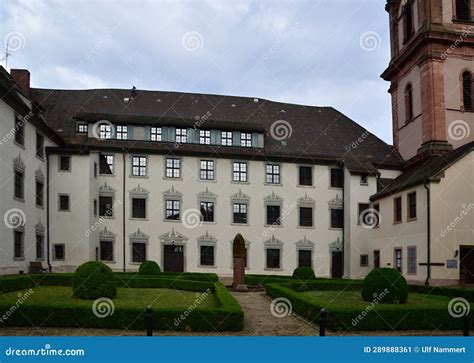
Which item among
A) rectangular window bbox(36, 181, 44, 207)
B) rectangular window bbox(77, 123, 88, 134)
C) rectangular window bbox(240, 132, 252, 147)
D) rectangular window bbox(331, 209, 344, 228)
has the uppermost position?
rectangular window bbox(77, 123, 88, 134)

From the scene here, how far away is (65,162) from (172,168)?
7.40 m

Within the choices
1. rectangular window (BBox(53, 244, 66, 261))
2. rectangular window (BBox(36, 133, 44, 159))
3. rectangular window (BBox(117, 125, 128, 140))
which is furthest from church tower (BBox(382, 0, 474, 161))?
rectangular window (BBox(36, 133, 44, 159))

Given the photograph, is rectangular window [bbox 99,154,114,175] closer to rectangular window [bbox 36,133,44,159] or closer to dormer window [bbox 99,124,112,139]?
dormer window [bbox 99,124,112,139]

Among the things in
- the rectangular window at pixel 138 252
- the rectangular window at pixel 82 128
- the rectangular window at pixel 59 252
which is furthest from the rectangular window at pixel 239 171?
the rectangular window at pixel 59 252

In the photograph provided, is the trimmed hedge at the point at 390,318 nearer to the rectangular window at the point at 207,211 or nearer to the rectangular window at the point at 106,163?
the rectangular window at the point at 207,211

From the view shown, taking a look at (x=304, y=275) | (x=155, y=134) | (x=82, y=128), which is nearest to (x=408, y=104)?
(x=304, y=275)

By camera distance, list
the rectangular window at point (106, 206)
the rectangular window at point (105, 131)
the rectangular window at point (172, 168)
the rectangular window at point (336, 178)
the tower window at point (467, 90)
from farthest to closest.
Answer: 1. the rectangular window at point (336, 178)
2. the rectangular window at point (172, 168)
3. the tower window at point (467, 90)
4. the rectangular window at point (105, 131)
5. the rectangular window at point (106, 206)

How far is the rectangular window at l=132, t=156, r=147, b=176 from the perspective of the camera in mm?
37094

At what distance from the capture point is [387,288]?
18453 millimetres

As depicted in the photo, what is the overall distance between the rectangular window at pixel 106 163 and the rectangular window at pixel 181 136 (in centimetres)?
493

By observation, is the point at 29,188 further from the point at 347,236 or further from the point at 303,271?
the point at 347,236

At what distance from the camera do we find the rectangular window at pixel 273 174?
127ft

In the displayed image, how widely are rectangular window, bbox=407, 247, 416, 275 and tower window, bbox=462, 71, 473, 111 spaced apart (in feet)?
40.2

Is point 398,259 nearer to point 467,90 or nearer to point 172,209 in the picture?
point 467,90
